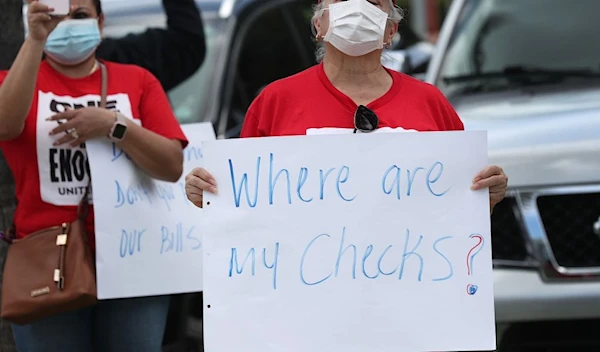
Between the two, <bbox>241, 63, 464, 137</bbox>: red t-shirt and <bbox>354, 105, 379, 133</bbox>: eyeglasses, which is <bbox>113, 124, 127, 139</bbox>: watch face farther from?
<bbox>354, 105, 379, 133</bbox>: eyeglasses

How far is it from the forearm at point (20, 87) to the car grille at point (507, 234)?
200cm

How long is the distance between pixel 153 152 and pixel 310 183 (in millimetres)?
900

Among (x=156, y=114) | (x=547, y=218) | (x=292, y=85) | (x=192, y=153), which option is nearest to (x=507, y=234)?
(x=547, y=218)

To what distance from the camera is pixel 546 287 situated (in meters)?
4.63

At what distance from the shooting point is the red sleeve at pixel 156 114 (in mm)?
4094

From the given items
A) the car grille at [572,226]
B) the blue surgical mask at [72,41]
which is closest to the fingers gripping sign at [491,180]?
the blue surgical mask at [72,41]

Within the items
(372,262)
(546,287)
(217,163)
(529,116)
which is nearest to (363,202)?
(372,262)

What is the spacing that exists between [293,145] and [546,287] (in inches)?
70.1

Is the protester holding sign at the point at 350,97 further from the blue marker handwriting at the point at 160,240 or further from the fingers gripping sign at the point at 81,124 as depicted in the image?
the blue marker handwriting at the point at 160,240

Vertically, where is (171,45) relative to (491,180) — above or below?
above

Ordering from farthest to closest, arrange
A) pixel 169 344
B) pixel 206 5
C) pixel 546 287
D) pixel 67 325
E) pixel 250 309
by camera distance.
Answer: pixel 206 5 → pixel 169 344 → pixel 546 287 → pixel 67 325 → pixel 250 309

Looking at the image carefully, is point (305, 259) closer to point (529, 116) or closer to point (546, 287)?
point (546, 287)

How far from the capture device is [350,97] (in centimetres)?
331

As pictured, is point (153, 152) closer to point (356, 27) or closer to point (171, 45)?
point (356, 27)
